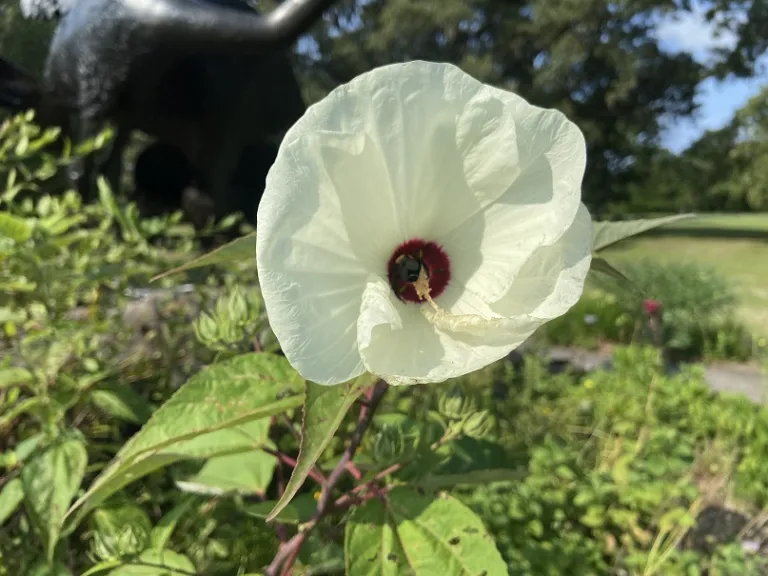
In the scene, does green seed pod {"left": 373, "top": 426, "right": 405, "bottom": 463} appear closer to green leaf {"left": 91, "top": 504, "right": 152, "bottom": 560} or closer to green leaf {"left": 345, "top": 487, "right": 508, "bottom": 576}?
green leaf {"left": 345, "top": 487, "right": 508, "bottom": 576}

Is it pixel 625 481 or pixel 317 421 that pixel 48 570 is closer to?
pixel 317 421

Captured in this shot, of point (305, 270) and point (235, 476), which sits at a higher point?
point (305, 270)

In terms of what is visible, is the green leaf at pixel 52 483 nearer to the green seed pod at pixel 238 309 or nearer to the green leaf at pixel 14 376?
the green leaf at pixel 14 376

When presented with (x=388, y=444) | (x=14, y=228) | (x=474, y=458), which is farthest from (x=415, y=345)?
(x=14, y=228)

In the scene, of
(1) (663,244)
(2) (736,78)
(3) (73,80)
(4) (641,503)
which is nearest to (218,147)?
(3) (73,80)

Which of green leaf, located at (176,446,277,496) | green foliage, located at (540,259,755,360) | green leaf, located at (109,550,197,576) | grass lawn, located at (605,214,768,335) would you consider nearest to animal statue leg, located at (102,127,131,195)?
green leaf, located at (176,446,277,496)

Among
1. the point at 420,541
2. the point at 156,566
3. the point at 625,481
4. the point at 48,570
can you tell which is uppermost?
the point at 420,541

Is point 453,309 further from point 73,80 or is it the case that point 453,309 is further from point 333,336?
point 73,80
